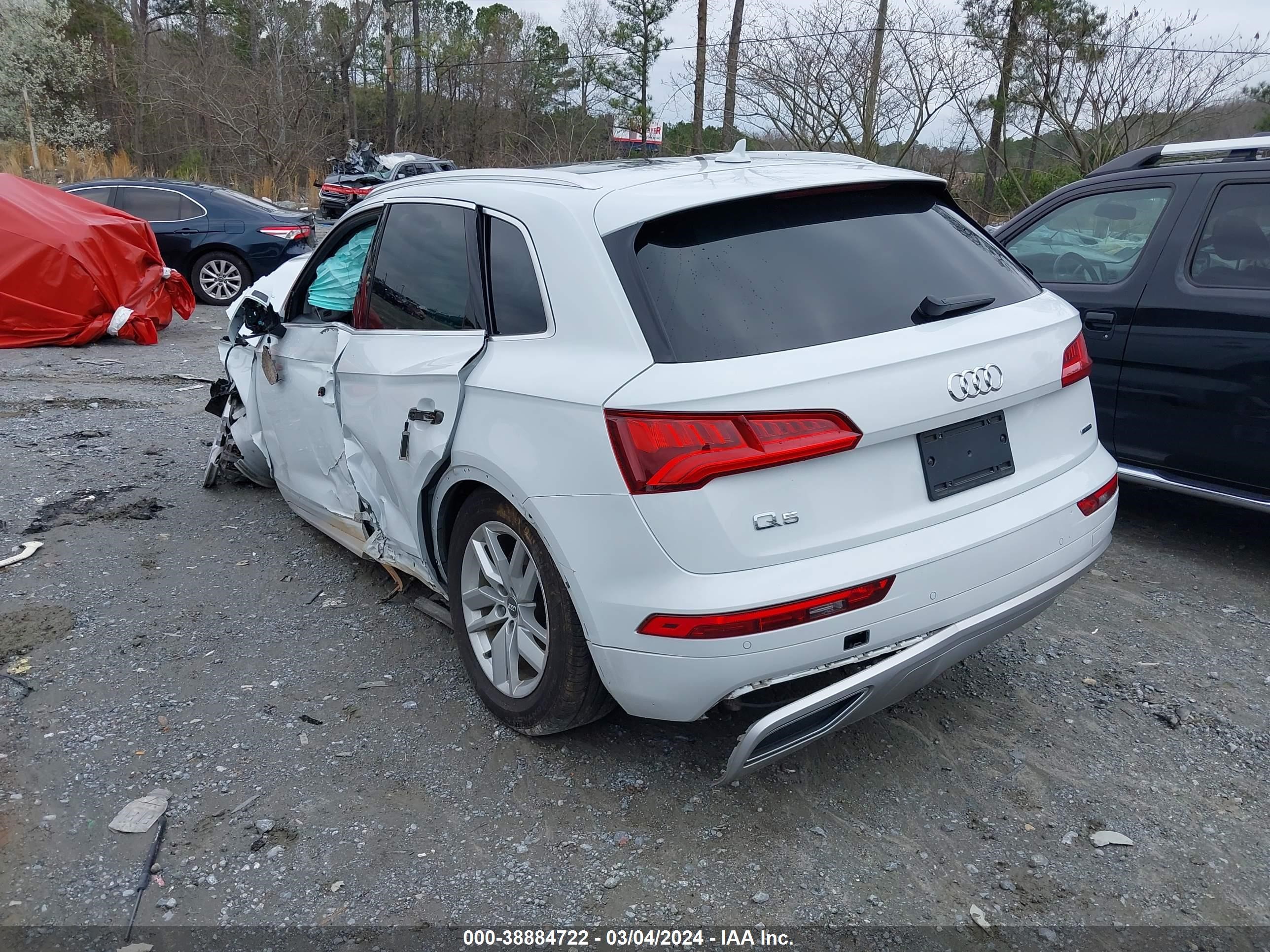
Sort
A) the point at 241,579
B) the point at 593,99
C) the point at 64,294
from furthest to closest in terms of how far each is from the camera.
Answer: the point at 593,99 < the point at 64,294 < the point at 241,579

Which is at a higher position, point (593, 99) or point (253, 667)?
point (593, 99)

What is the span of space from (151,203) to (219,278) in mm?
1179

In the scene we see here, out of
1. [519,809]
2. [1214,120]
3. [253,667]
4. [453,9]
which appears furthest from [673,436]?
[453,9]

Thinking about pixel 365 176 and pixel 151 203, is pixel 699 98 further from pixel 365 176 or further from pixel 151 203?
pixel 151 203

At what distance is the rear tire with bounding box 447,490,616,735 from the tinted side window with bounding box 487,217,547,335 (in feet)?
1.71

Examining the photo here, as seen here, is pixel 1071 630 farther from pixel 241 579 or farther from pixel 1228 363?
pixel 241 579

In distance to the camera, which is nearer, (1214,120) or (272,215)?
(272,215)

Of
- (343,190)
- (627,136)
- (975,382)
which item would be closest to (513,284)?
(975,382)

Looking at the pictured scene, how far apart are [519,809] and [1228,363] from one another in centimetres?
356

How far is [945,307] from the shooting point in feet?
9.21

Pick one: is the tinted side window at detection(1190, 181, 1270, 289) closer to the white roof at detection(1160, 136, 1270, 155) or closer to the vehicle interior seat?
the vehicle interior seat

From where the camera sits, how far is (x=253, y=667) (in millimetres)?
3777

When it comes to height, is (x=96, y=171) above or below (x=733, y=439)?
above

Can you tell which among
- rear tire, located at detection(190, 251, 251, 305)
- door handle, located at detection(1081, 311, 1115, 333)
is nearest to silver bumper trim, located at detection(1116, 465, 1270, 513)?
door handle, located at detection(1081, 311, 1115, 333)
